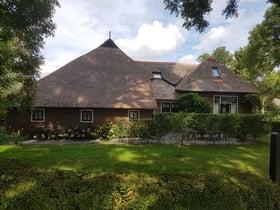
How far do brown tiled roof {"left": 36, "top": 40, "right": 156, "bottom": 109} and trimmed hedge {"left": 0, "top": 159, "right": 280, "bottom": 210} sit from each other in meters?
Answer: 13.3

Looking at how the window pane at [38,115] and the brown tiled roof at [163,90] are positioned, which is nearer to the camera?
the window pane at [38,115]

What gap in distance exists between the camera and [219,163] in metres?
8.97

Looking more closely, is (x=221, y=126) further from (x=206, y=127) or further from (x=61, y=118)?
(x=61, y=118)

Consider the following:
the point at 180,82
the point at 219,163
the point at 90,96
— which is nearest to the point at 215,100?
the point at 180,82

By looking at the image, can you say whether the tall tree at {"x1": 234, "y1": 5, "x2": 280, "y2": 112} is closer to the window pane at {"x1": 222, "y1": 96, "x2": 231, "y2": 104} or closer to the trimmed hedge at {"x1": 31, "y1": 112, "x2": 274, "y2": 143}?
the window pane at {"x1": 222, "y1": 96, "x2": 231, "y2": 104}

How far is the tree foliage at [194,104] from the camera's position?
736 inches

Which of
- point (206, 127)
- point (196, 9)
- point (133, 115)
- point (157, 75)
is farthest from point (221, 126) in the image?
point (157, 75)

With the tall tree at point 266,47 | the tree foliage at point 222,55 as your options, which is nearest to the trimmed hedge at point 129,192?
the tall tree at point 266,47

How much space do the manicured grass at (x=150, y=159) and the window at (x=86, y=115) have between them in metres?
5.68

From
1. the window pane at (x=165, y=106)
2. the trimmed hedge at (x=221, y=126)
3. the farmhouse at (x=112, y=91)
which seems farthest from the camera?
the window pane at (x=165, y=106)

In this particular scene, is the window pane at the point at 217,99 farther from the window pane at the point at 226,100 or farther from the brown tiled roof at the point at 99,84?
the brown tiled roof at the point at 99,84

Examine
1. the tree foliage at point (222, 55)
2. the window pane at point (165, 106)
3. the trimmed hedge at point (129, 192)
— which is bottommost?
the trimmed hedge at point (129, 192)

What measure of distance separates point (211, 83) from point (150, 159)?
54.3ft

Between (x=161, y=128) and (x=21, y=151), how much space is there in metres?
7.86
